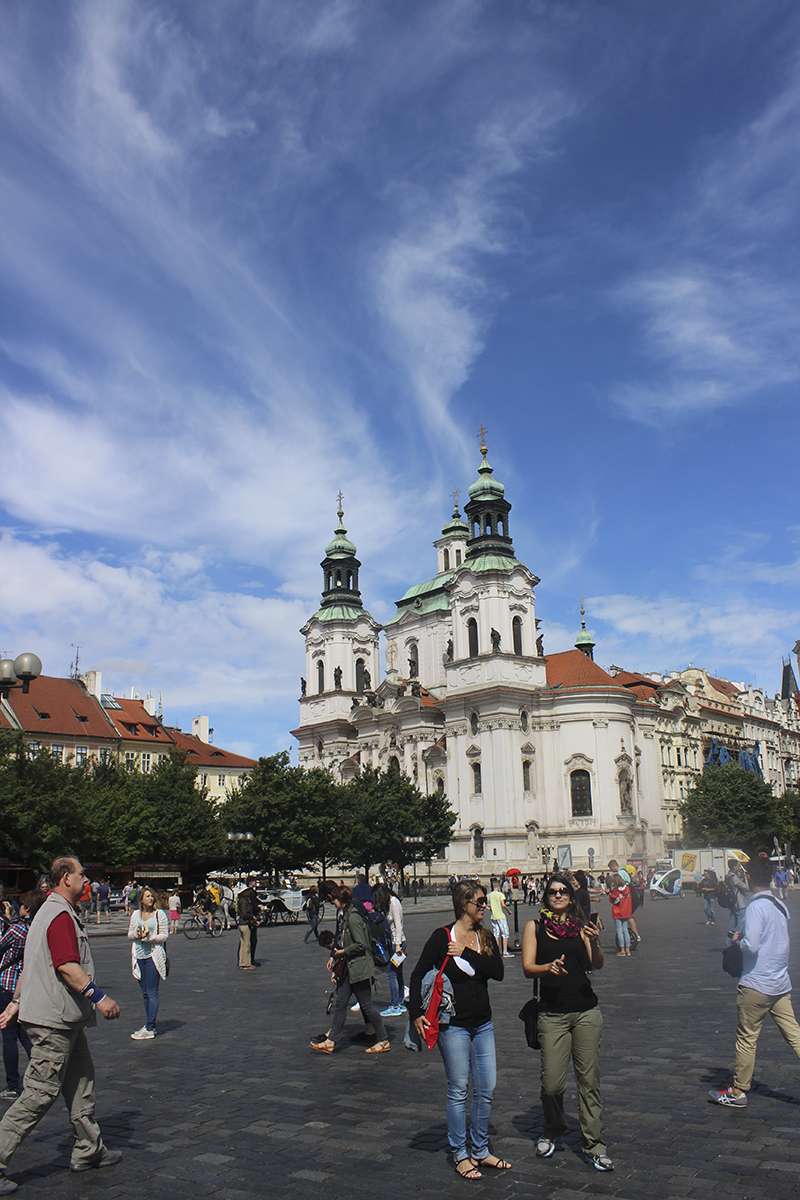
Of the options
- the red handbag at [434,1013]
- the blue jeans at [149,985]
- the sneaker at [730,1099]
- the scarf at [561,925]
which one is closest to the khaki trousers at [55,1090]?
the red handbag at [434,1013]

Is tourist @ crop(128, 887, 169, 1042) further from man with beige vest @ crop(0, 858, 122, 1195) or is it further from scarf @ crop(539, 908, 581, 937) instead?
scarf @ crop(539, 908, 581, 937)

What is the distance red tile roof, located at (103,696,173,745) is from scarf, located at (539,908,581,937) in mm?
69895

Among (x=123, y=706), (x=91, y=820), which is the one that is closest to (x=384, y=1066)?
(x=91, y=820)

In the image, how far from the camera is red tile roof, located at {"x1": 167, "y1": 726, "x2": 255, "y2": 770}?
82.2m

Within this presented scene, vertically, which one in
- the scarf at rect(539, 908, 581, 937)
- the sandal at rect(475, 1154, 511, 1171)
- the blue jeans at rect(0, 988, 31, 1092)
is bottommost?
the sandal at rect(475, 1154, 511, 1171)

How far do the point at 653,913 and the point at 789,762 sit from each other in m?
85.3

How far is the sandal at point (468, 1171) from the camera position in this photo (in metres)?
6.33

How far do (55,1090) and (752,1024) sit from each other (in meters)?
5.53

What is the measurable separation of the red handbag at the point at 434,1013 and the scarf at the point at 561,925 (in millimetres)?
857

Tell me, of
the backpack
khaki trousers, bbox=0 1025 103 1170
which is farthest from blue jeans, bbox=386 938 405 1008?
khaki trousers, bbox=0 1025 103 1170

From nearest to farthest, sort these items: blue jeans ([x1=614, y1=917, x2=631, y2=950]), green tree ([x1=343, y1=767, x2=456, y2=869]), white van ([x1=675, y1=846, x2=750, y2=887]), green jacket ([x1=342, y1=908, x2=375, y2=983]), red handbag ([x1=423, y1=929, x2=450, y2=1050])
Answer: red handbag ([x1=423, y1=929, x2=450, y2=1050])
green jacket ([x1=342, y1=908, x2=375, y2=983])
blue jeans ([x1=614, y1=917, x2=631, y2=950])
white van ([x1=675, y1=846, x2=750, y2=887])
green tree ([x1=343, y1=767, x2=456, y2=869])

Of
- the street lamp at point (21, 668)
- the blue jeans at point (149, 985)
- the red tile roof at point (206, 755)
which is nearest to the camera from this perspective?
the blue jeans at point (149, 985)

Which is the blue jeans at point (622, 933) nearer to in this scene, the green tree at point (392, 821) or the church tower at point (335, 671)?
the green tree at point (392, 821)

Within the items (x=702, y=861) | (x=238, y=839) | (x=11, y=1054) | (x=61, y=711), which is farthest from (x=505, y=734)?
(x=11, y=1054)
